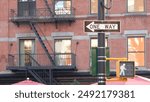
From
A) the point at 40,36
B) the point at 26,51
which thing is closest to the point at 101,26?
the point at 40,36

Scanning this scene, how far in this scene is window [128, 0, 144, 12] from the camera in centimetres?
2631

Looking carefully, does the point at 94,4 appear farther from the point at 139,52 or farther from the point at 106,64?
the point at 106,64

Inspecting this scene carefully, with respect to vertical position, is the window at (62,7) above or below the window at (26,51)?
above

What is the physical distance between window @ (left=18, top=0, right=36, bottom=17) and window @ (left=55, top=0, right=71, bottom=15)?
159cm

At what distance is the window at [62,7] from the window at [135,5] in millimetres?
3953

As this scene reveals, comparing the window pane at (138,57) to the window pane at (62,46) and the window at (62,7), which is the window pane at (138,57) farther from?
the window at (62,7)

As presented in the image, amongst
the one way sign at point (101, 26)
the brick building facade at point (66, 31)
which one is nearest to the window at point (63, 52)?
the brick building facade at point (66, 31)

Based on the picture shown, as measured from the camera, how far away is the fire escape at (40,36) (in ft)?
85.3

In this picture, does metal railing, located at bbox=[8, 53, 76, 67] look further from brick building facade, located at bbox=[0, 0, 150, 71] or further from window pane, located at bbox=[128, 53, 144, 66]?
window pane, located at bbox=[128, 53, 144, 66]

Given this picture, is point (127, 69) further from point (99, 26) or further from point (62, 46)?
point (62, 46)

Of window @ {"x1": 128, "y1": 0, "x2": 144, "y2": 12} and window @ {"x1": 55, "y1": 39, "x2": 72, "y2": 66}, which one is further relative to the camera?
window @ {"x1": 55, "y1": 39, "x2": 72, "y2": 66}

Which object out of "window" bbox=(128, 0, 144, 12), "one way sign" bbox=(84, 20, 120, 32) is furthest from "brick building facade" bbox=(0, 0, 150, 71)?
"one way sign" bbox=(84, 20, 120, 32)

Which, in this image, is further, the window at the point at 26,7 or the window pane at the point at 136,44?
the window at the point at 26,7

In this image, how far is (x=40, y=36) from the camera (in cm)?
2711
